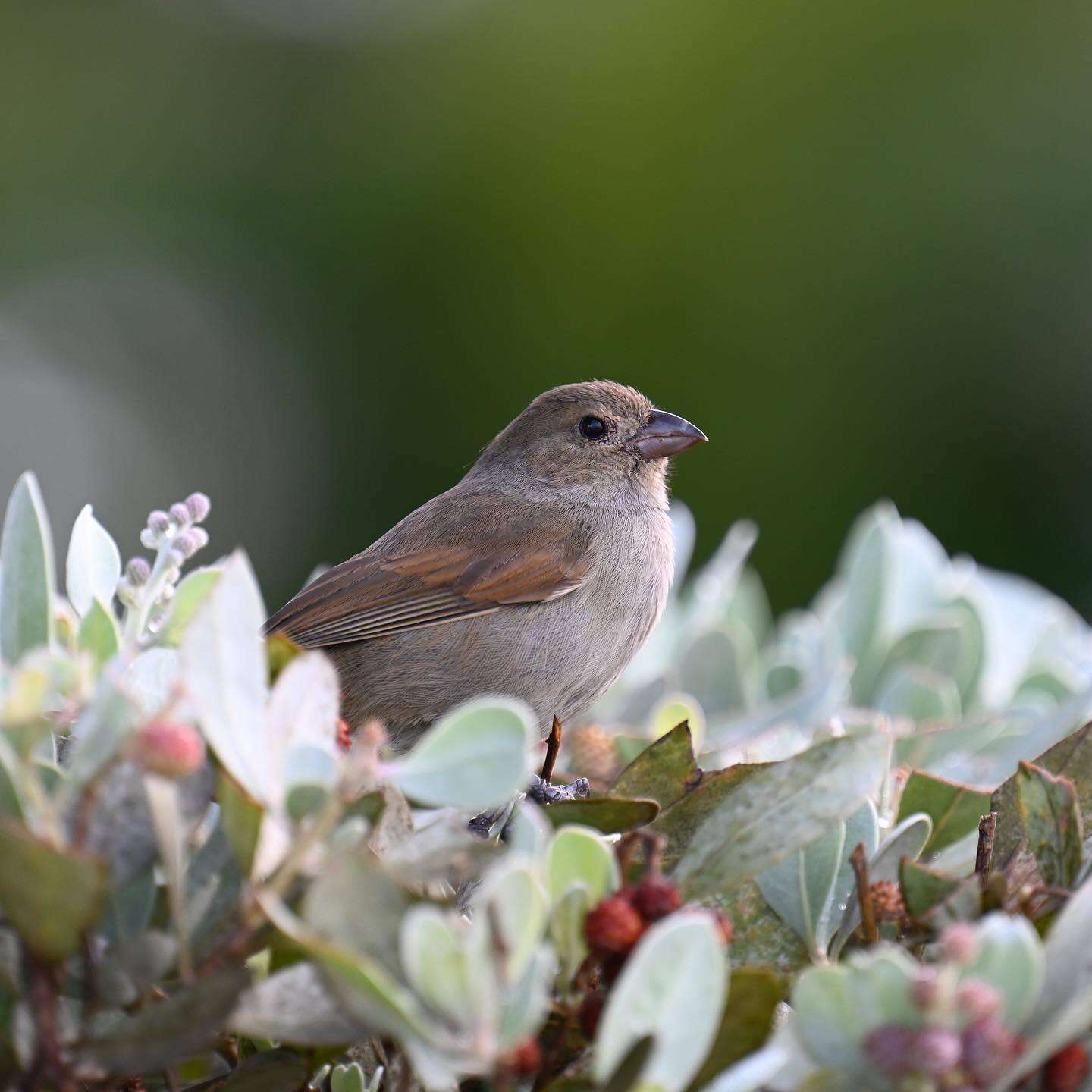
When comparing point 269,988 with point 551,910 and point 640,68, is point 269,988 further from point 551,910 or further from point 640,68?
point 640,68

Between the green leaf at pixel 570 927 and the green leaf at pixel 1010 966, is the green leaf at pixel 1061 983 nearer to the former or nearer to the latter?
the green leaf at pixel 1010 966

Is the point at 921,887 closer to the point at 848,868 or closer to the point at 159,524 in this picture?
the point at 848,868

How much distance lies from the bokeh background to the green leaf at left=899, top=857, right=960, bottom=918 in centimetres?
581

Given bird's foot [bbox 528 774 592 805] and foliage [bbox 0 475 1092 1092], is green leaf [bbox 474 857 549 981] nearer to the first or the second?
foliage [bbox 0 475 1092 1092]

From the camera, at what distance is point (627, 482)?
448cm

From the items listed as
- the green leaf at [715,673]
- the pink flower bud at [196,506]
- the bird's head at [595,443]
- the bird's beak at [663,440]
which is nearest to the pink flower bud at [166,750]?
the pink flower bud at [196,506]

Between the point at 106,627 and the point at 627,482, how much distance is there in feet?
9.27

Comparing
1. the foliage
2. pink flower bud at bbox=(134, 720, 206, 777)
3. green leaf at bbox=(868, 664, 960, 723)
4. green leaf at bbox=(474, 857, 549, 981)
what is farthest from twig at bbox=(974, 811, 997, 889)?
green leaf at bbox=(868, 664, 960, 723)

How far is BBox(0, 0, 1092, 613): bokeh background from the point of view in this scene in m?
7.40

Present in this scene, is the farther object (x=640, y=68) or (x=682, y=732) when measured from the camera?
(x=640, y=68)

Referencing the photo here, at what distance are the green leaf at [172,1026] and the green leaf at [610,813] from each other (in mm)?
493

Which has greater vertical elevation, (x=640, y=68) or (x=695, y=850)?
(x=640, y=68)

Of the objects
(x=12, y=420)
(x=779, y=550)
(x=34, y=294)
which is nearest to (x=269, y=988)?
(x=779, y=550)

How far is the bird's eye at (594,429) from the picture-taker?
461 centimetres
